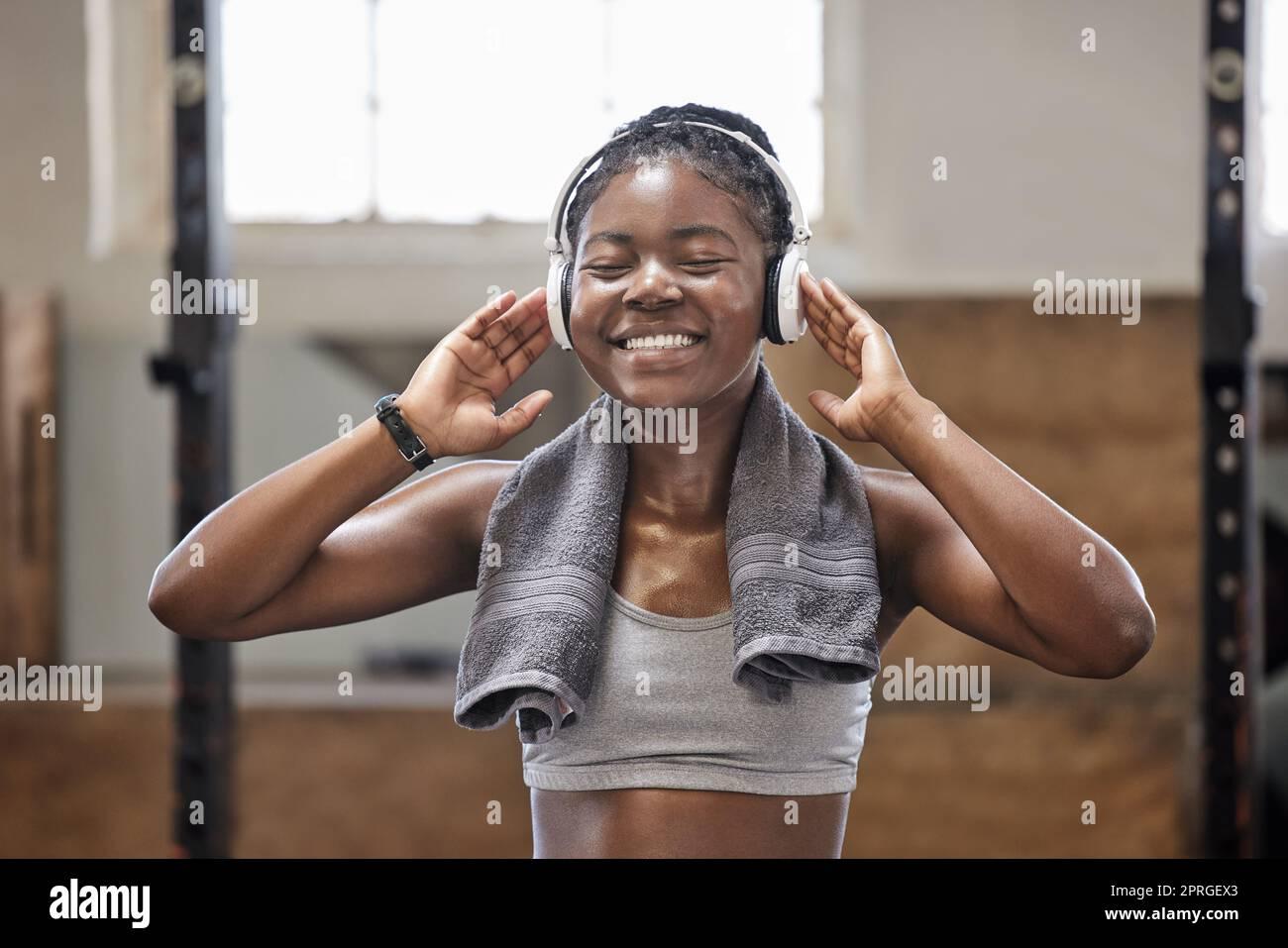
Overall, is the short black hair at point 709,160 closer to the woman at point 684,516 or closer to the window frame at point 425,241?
the woman at point 684,516

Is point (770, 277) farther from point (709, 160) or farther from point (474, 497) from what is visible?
point (474, 497)

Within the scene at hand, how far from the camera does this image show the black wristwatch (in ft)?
3.32

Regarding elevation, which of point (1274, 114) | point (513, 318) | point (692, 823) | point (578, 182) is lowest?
point (692, 823)

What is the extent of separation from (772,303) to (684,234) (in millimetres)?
96

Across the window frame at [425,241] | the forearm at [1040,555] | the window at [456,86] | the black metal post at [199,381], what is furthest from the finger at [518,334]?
the window frame at [425,241]

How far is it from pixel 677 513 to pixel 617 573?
77 millimetres

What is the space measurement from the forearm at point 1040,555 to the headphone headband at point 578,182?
8.9 inches

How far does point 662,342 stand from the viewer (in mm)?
1004

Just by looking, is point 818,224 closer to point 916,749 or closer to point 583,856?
point 916,749

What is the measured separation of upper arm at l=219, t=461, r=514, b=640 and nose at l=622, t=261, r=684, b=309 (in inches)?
8.4

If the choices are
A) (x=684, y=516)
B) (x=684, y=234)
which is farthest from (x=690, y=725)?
(x=684, y=234)

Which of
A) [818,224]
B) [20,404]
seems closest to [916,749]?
[818,224]

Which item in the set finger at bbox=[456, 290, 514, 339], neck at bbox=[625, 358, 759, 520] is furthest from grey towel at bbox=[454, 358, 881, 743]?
finger at bbox=[456, 290, 514, 339]

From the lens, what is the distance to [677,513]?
43.1 inches
